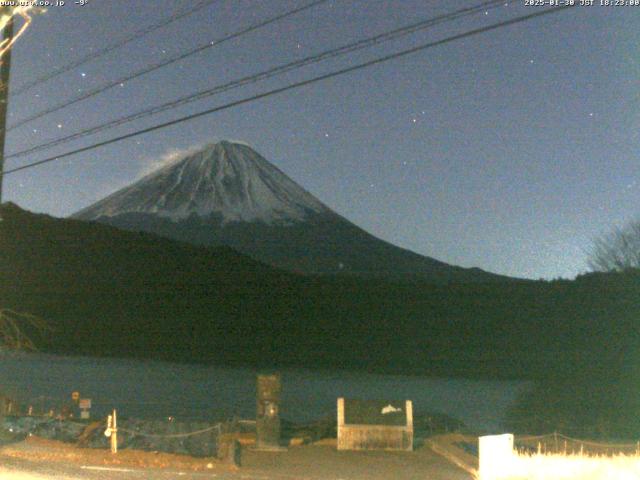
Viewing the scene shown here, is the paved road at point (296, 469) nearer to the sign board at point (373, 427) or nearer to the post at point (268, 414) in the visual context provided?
the sign board at point (373, 427)

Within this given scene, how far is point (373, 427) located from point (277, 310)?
6573cm

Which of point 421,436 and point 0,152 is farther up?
point 0,152

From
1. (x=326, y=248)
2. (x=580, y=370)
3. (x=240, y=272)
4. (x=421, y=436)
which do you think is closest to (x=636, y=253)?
(x=580, y=370)

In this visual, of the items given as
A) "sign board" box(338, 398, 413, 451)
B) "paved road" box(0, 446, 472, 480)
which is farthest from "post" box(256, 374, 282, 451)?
"sign board" box(338, 398, 413, 451)

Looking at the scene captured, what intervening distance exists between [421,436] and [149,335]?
53.7 m

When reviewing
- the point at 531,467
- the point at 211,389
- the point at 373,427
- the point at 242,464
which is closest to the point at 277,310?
the point at 211,389

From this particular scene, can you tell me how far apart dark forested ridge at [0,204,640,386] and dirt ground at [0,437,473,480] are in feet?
90.3

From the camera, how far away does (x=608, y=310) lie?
46969mm

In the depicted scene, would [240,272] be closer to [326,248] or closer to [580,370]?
[326,248]

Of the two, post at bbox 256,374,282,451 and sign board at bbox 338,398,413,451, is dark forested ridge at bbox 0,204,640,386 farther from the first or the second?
post at bbox 256,374,282,451

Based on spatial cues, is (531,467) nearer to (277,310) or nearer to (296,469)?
(296,469)

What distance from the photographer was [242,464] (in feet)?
56.4

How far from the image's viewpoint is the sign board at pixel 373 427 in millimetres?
19797

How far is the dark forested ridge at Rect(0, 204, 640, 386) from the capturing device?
5488 cm
